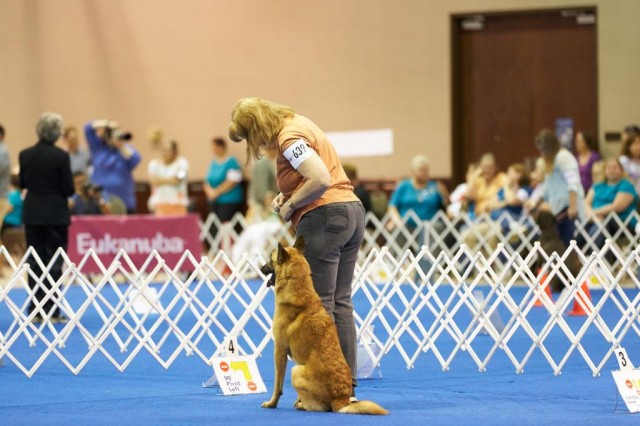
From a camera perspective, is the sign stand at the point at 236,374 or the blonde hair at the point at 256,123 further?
the sign stand at the point at 236,374

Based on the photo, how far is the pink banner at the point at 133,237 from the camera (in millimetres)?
9422

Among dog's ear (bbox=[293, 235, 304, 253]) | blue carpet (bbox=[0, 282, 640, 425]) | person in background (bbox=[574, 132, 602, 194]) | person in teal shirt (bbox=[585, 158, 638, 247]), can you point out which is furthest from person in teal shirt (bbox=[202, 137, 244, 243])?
dog's ear (bbox=[293, 235, 304, 253])

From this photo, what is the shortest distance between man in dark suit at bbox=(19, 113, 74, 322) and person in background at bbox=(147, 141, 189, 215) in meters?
3.66

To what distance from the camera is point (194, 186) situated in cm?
1298

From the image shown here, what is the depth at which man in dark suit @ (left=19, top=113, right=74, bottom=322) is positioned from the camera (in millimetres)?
6820

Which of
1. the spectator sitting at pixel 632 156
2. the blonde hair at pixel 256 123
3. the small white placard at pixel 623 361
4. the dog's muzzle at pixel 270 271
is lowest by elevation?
the small white placard at pixel 623 361

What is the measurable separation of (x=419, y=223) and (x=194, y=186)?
376 cm

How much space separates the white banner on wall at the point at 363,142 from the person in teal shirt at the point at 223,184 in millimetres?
1116

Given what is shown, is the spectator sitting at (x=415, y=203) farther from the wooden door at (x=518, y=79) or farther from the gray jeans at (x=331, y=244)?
the gray jeans at (x=331, y=244)

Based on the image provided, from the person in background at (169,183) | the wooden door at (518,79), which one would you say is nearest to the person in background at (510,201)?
the wooden door at (518,79)

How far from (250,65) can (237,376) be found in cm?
854

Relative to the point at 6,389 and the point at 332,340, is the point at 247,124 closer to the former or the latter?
the point at 332,340

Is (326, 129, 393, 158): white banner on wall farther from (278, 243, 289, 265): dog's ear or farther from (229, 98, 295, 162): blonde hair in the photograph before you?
(278, 243, 289, 265): dog's ear

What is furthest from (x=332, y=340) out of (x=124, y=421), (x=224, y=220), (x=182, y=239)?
(x=224, y=220)
